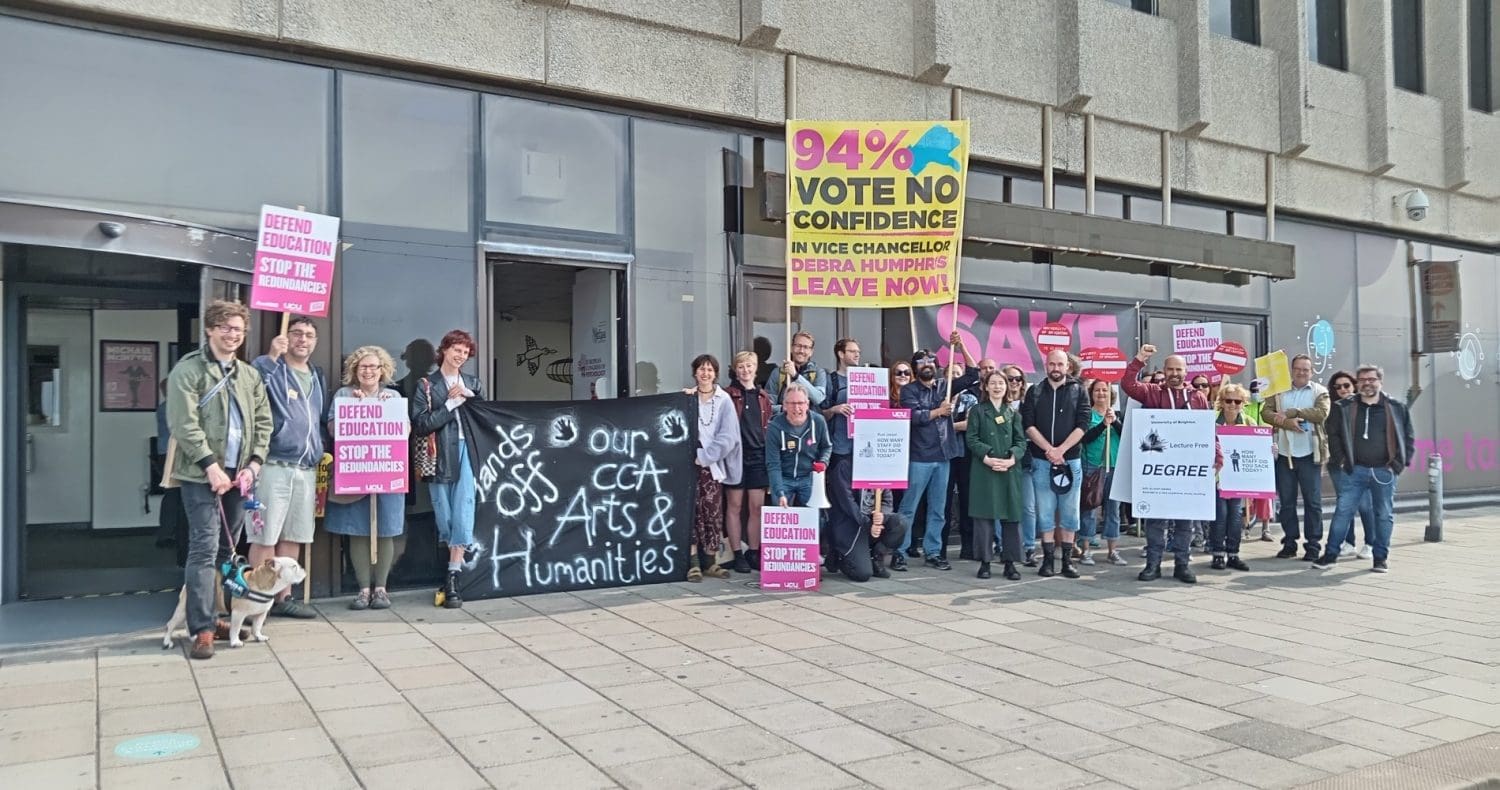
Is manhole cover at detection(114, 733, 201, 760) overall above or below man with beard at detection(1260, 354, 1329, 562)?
below

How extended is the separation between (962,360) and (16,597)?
867 cm

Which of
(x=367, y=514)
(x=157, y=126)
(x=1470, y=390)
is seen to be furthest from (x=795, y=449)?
(x=1470, y=390)

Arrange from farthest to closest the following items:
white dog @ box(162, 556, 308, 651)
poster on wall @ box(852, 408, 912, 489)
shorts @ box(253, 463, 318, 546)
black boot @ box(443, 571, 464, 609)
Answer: poster on wall @ box(852, 408, 912, 489)
black boot @ box(443, 571, 464, 609)
shorts @ box(253, 463, 318, 546)
white dog @ box(162, 556, 308, 651)

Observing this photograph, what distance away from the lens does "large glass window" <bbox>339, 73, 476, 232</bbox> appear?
8.25 meters

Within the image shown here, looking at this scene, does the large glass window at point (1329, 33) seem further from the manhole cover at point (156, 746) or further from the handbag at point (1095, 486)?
the manhole cover at point (156, 746)

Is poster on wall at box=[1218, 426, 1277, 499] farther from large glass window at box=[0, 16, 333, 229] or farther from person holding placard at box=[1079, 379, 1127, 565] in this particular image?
large glass window at box=[0, 16, 333, 229]

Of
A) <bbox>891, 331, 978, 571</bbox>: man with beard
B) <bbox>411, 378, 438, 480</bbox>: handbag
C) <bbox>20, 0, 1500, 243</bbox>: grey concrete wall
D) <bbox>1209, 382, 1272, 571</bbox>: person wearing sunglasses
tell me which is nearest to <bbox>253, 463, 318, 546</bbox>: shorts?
<bbox>411, 378, 438, 480</bbox>: handbag

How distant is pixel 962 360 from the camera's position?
36.8 feet

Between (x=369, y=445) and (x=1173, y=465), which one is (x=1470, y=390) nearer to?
(x=1173, y=465)

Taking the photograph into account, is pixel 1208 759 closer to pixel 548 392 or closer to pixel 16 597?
pixel 16 597

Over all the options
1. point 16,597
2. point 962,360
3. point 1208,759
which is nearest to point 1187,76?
point 962,360

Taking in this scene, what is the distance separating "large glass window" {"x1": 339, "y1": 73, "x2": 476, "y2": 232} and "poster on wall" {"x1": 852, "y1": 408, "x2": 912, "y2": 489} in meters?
3.76

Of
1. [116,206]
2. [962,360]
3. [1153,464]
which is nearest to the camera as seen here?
[116,206]

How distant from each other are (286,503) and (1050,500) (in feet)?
20.1
